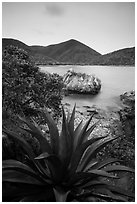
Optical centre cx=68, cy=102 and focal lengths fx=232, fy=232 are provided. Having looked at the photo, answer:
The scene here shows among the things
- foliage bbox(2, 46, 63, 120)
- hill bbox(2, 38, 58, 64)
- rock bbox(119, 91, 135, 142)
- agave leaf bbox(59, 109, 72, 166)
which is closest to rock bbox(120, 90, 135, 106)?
rock bbox(119, 91, 135, 142)

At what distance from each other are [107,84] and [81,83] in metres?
0.27

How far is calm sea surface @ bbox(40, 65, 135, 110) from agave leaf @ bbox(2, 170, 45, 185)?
1.10 metres

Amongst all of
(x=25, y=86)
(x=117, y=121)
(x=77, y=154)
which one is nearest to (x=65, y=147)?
(x=77, y=154)

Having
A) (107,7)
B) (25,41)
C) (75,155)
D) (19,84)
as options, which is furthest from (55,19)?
(75,155)

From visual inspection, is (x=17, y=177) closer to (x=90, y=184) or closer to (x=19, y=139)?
(x=19, y=139)

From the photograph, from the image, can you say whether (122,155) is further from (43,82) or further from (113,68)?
(43,82)

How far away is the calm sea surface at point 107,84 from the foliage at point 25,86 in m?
0.14

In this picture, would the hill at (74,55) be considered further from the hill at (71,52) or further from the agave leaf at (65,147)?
the agave leaf at (65,147)

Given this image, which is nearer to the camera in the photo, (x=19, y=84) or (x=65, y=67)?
(x=19, y=84)

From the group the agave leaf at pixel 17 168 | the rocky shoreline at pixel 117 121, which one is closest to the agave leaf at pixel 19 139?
the agave leaf at pixel 17 168

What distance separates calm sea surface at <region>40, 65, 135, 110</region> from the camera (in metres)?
2.35

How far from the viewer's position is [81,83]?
2.45m

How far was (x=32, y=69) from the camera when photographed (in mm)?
2248

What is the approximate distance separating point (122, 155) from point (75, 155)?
39.9 inches
